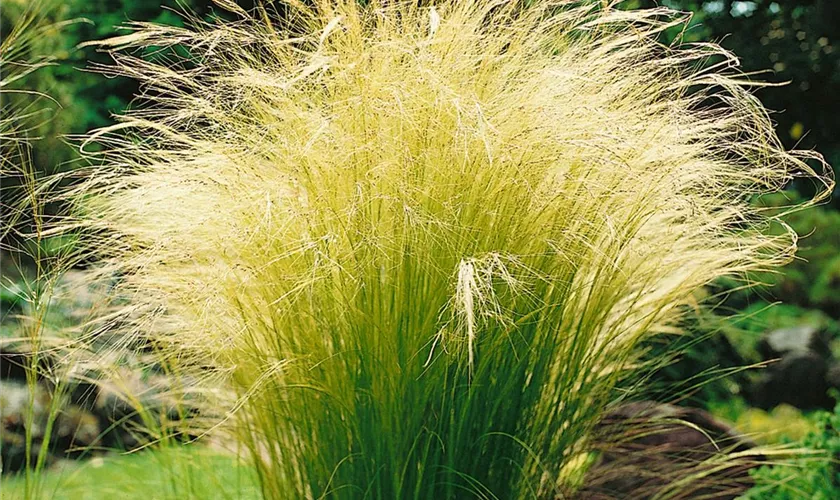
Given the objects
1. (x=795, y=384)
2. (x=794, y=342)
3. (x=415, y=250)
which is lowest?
(x=795, y=384)

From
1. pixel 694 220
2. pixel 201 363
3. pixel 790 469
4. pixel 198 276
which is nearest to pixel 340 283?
pixel 198 276

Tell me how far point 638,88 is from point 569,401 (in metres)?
0.83

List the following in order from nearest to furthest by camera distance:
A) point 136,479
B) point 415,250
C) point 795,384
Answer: point 415,250
point 136,479
point 795,384

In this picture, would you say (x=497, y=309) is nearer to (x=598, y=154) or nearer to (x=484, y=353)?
(x=484, y=353)

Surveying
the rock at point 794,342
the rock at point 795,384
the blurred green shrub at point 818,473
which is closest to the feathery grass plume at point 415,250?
the blurred green shrub at point 818,473

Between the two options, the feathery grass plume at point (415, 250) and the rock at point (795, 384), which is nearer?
the feathery grass plume at point (415, 250)

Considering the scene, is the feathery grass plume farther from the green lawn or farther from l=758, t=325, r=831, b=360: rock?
l=758, t=325, r=831, b=360: rock

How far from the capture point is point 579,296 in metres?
1.95

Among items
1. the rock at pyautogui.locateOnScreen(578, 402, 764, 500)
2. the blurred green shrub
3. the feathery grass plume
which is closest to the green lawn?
the feathery grass plume

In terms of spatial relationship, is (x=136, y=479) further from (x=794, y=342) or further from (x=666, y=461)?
(x=794, y=342)

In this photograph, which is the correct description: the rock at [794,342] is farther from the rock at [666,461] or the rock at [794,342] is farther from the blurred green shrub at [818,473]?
the blurred green shrub at [818,473]

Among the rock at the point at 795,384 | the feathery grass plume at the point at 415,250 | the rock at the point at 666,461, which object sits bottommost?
the rock at the point at 795,384

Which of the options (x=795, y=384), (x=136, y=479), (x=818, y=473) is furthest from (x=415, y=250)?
(x=795, y=384)

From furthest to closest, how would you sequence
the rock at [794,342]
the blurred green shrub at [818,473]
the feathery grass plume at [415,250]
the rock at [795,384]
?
the rock at [794,342]
the rock at [795,384]
the blurred green shrub at [818,473]
the feathery grass plume at [415,250]
